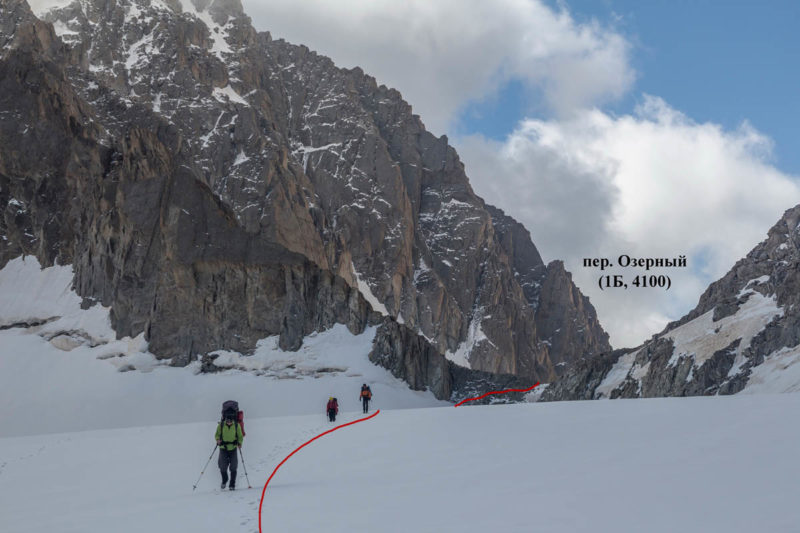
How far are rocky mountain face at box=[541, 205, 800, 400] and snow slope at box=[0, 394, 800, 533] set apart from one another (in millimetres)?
39538

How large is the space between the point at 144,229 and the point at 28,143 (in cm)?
2480

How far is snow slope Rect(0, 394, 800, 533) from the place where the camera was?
9.25 m

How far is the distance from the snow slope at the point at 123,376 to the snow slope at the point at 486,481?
192 feet

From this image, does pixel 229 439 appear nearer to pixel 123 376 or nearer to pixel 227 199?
pixel 123 376

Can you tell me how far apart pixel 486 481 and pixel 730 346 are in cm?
6239

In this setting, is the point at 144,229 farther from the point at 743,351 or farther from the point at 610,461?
the point at 610,461

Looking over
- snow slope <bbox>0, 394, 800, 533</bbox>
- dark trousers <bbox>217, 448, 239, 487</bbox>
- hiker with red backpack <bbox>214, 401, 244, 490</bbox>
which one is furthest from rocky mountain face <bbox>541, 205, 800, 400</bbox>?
dark trousers <bbox>217, 448, 239, 487</bbox>

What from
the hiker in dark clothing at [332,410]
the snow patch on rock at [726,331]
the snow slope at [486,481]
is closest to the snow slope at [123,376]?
the snow patch on rock at [726,331]

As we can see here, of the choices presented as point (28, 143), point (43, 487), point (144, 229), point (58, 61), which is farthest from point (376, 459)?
point (58, 61)

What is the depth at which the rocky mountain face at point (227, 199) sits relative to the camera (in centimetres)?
9750

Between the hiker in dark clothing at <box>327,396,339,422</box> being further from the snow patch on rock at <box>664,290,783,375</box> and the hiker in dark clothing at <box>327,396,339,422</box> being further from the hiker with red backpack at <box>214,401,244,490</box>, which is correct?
the snow patch on rock at <box>664,290,783,375</box>

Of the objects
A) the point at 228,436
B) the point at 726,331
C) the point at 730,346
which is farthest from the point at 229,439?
the point at 726,331

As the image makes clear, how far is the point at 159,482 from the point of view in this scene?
1923cm

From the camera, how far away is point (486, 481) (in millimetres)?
12508
